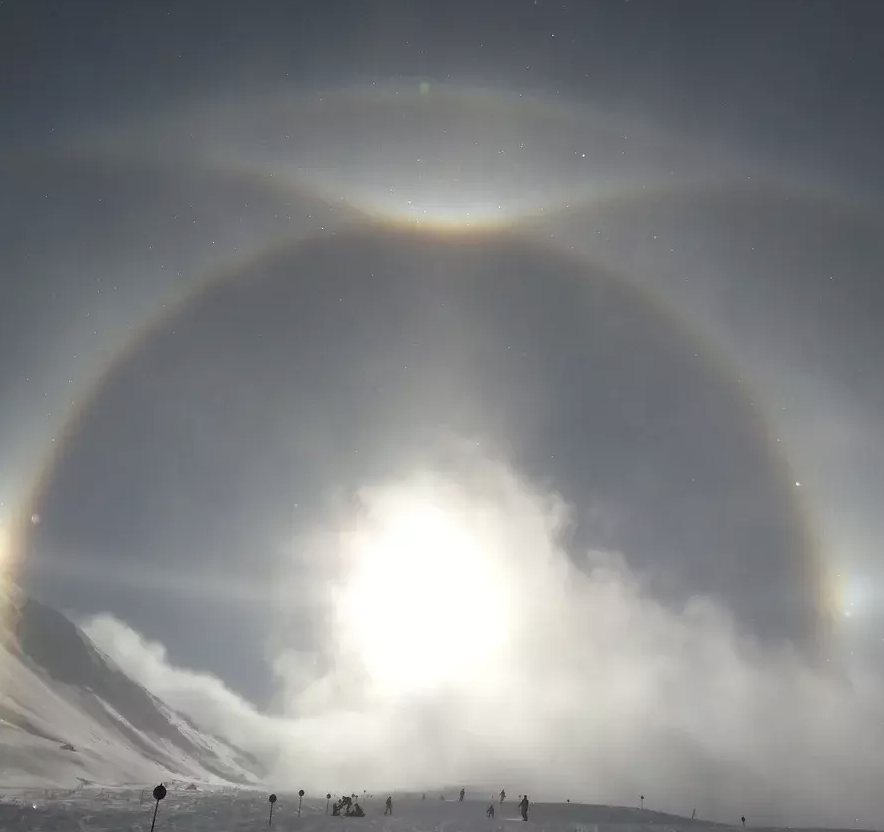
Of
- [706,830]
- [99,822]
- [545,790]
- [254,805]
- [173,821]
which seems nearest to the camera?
[99,822]

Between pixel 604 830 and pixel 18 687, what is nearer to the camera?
pixel 604 830

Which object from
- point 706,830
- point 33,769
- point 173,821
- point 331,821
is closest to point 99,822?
point 173,821

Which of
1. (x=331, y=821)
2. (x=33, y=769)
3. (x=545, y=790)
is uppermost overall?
(x=331, y=821)

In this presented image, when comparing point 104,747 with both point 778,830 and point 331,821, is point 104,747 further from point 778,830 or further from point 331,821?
point 778,830

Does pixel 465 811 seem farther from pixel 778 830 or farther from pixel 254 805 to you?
pixel 778 830

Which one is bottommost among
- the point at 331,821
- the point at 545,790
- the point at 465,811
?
the point at 545,790

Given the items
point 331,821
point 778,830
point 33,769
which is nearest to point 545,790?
point 33,769

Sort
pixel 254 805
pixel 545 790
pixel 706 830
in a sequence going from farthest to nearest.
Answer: pixel 545 790 < pixel 254 805 < pixel 706 830

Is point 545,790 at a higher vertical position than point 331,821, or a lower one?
lower

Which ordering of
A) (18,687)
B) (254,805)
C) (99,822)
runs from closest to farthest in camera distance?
(99,822) → (254,805) → (18,687)
